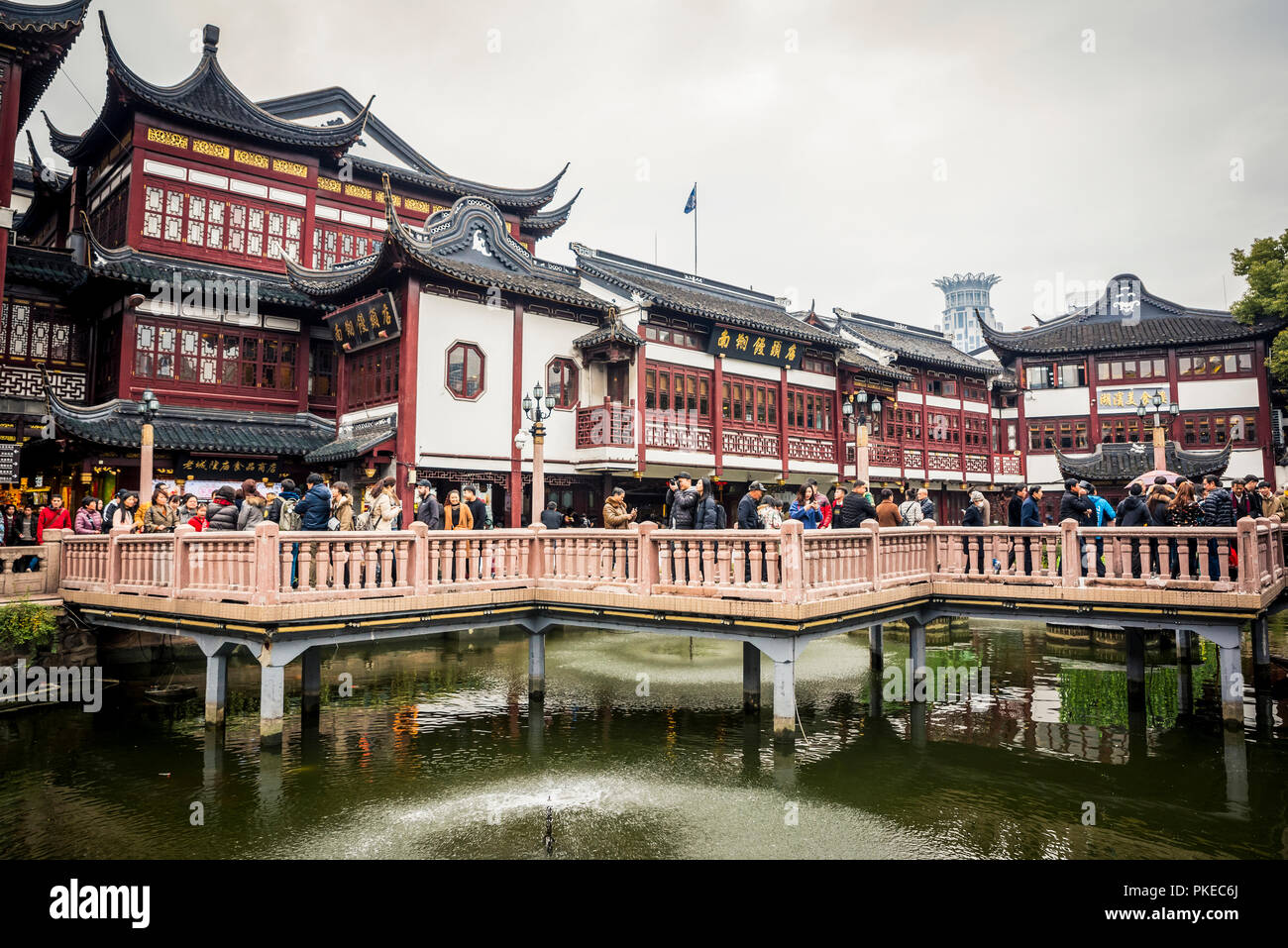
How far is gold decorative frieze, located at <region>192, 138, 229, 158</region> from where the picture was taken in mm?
22812

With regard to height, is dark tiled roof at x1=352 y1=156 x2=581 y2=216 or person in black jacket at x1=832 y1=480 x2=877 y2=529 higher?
dark tiled roof at x1=352 y1=156 x2=581 y2=216

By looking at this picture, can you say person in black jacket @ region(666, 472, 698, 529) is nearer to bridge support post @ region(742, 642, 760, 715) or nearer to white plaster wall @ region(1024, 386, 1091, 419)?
bridge support post @ region(742, 642, 760, 715)

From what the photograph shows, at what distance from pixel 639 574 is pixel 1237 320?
38.2m

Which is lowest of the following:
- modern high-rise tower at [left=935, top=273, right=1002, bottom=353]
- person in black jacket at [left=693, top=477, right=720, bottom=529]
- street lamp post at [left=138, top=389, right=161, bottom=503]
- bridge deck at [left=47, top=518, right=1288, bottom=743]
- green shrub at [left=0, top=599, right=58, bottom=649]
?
green shrub at [left=0, top=599, right=58, bottom=649]

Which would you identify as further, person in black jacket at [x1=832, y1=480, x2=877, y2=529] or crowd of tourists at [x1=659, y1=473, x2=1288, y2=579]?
person in black jacket at [x1=832, y1=480, x2=877, y2=529]

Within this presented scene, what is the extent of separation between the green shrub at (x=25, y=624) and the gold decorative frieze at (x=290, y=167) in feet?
50.5

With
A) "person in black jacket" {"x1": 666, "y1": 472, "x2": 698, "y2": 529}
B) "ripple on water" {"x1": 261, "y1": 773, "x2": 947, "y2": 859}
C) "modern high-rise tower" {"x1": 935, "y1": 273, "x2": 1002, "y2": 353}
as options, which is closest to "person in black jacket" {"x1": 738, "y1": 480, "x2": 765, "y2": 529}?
"person in black jacket" {"x1": 666, "y1": 472, "x2": 698, "y2": 529}

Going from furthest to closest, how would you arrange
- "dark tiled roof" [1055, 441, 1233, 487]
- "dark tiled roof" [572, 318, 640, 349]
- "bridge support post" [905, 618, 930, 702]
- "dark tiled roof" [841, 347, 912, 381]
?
"dark tiled roof" [1055, 441, 1233, 487] < "dark tiled roof" [841, 347, 912, 381] < "dark tiled roof" [572, 318, 640, 349] < "bridge support post" [905, 618, 930, 702]

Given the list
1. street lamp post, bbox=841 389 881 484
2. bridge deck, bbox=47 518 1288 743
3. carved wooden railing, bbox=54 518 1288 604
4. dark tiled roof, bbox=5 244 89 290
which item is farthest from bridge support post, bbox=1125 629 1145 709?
dark tiled roof, bbox=5 244 89 290

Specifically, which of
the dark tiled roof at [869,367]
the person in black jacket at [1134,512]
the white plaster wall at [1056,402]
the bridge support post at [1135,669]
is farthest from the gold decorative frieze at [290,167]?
the white plaster wall at [1056,402]

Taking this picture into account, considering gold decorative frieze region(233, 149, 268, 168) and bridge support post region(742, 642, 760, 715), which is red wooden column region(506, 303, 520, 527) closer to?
gold decorative frieze region(233, 149, 268, 168)

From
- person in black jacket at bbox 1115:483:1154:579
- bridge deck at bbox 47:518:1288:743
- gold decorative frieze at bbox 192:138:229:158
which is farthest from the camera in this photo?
gold decorative frieze at bbox 192:138:229:158

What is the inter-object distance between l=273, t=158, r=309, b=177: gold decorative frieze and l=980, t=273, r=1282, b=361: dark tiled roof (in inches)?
1278
